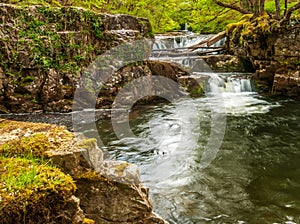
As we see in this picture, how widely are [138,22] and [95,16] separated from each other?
72.3 inches

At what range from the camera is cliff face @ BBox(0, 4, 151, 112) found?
7973 millimetres

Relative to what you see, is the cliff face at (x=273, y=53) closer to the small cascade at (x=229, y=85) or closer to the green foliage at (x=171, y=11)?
the small cascade at (x=229, y=85)

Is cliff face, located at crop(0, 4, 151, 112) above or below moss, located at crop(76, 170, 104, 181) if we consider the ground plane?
above

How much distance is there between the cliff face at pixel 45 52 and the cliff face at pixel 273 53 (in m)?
6.81

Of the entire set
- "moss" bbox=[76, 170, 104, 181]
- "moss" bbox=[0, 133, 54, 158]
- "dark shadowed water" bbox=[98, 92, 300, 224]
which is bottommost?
"dark shadowed water" bbox=[98, 92, 300, 224]

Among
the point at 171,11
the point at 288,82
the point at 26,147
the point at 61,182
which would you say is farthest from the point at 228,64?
the point at 61,182

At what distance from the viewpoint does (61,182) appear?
5.16ft

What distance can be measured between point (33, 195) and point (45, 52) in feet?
26.0

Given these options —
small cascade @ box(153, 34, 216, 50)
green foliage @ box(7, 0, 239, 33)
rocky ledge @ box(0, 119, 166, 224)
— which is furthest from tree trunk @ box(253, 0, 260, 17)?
rocky ledge @ box(0, 119, 166, 224)

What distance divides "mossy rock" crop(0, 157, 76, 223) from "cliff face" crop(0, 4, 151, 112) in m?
7.16

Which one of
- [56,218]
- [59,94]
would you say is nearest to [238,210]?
[56,218]

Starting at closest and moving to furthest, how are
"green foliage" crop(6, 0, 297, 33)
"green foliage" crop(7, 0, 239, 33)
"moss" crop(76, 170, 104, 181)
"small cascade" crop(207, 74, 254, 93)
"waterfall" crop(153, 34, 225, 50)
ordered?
"moss" crop(76, 170, 104, 181) → "small cascade" crop(207, 74, 254, 93) → "green foliage" crop(6, 0, 297, 33) → "green foliage" crop(7, 0, 239, 33) → "waterfall" crop(153, 34, 225, 50)

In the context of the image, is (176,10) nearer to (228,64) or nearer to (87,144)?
(228,64)

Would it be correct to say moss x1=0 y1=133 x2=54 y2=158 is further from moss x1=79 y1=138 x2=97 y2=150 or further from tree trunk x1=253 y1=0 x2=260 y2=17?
tree trunk x1=253 y1=0 x2=260 y2=17
